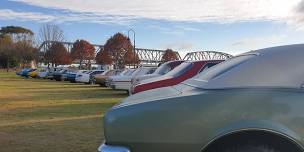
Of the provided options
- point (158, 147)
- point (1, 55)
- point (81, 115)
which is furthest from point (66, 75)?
point (1, 55)

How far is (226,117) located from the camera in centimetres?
416

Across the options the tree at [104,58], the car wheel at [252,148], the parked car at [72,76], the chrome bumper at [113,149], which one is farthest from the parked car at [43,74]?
the car wheel at [252,148]

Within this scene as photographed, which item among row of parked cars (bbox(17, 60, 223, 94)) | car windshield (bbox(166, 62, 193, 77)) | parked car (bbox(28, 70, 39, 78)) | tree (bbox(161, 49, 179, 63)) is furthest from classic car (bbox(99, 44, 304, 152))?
tree (bbox(161, 49, 179, 63))

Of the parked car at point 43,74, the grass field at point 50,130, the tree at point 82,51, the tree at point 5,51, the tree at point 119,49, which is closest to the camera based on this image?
the grass field at point 50,130

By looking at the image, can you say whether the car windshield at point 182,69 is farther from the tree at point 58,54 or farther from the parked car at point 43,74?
the tree at point 58,54

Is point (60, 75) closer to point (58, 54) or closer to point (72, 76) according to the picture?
point (72, 76)

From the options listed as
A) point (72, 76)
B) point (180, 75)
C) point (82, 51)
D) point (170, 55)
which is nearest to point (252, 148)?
point (180, 75)

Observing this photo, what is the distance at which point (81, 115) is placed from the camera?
14.1m

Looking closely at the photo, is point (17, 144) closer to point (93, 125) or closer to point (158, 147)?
point (93, 125)

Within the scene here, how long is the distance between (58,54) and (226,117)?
90094 millimetres

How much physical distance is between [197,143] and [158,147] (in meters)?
0.34

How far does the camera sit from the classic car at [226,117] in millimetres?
4094

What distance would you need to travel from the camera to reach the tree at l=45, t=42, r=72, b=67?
9250 centimetres

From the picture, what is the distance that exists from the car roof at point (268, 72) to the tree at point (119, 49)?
77066mm
